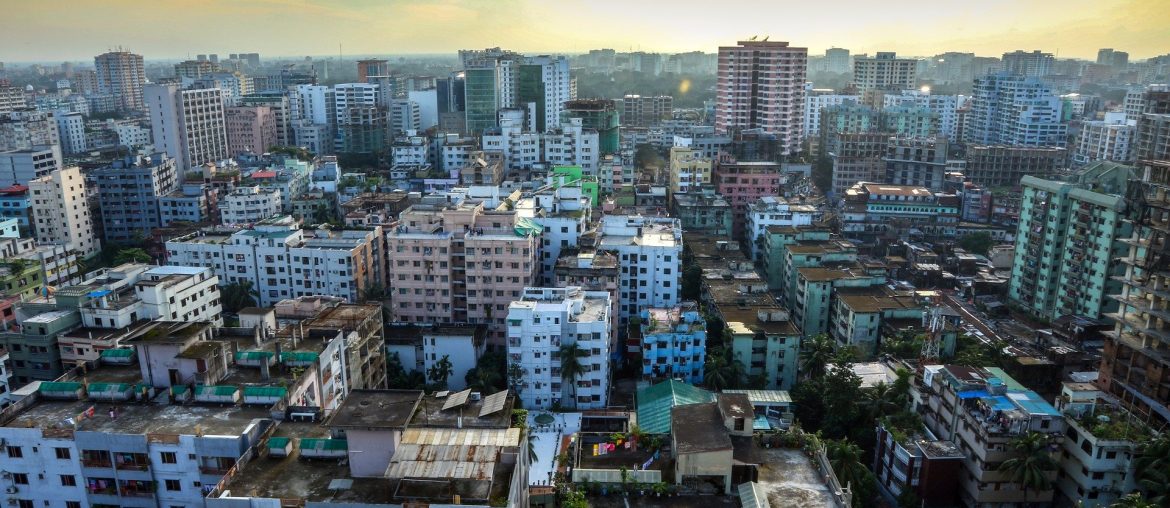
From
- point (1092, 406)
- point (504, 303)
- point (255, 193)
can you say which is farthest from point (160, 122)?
point (1092, 406)

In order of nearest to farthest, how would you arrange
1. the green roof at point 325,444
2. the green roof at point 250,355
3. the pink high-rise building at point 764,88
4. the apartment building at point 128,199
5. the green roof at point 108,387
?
the green roof at point 325,444 → the green roof at point 108,387 → the green roof at point 250,355 → the apartment building at point 128,199 → the pink high-rise building at point 764,88

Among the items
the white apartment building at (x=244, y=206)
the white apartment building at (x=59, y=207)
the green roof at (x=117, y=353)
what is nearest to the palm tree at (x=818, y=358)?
the green roof at (x=117, y=353)

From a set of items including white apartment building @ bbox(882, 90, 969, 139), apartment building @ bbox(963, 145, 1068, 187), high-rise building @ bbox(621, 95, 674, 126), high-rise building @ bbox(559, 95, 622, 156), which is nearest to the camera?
apartment building @ bbox(963, 145, 1068, 187)

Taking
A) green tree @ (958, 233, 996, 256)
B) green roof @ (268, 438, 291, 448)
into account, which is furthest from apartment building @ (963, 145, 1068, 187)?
green roof @ (268, 438, 291, 448)

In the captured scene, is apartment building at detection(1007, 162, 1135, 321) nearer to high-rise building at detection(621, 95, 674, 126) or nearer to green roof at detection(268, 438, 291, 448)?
green roof at detection(268, 438, 291, 448)

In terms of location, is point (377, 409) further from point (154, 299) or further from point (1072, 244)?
point (1072, 244)

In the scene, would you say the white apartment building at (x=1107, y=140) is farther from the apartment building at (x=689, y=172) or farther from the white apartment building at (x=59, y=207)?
the white apartment building at (x=59, y=207)

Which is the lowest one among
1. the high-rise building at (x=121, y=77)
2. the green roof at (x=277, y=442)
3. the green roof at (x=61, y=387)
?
the green roof at (x=277, y=442)

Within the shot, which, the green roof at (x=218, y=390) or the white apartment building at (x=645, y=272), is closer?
the green roof at (x=218, y=390)
